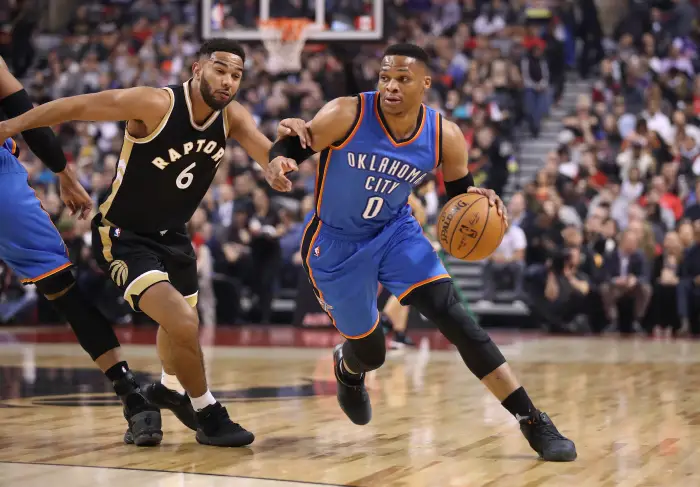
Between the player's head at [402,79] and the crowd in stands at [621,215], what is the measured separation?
7.87 m

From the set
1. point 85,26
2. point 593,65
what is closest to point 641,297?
point 593,65

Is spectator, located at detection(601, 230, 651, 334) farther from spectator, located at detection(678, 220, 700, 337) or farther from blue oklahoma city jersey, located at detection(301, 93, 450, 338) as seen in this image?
blue oklahoma city jersey, located at detection(301, 93, 450, 338)

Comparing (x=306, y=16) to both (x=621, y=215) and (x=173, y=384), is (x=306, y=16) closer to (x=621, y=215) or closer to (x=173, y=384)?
(x=621, y=215)

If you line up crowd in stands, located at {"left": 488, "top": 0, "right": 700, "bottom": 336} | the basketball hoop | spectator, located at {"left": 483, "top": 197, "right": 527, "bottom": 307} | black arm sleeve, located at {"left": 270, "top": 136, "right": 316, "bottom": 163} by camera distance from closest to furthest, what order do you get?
black arm sleeve, located at {"left": 270, "top": 136, "right": 316, "bottom": 163} → crowd in stands, located at {"left": 488, "top": 0, "right": 700, "bottom": 336} → spectator, located at {"left": 483, "top": 197, "right": 527, "bottom": 307} → the basketball hoop

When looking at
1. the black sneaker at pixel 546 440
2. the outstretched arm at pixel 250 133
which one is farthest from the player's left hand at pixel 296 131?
the black sneaker at pixel 546 440

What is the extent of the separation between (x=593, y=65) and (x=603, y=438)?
12819 millimetres

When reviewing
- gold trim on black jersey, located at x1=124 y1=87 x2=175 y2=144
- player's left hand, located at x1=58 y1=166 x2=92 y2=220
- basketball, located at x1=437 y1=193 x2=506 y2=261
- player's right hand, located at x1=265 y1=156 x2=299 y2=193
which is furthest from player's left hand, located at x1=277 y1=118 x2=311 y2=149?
player's left hand, located at x1=58 y1=166 x2=92 y2=220

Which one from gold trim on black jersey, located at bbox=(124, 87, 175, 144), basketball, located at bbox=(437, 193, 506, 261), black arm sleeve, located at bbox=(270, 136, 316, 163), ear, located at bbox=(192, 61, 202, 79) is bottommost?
basketball, located at bbox=(437, 193, 506, 261)

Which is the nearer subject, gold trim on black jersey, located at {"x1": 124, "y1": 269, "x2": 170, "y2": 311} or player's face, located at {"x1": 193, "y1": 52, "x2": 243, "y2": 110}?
gold trim on black jersey, located at {"x1": 124, "y1": 269, "x2": 170, "y2": 311}

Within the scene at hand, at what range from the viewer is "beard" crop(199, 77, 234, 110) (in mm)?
5098

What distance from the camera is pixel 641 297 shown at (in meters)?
12.4

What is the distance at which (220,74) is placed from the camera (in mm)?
5094

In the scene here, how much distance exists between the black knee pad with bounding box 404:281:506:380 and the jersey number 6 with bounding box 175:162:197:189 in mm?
1291

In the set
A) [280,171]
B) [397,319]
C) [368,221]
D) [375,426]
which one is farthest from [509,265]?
[280,171]
